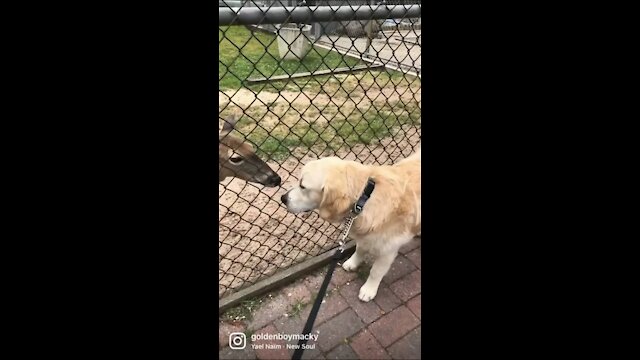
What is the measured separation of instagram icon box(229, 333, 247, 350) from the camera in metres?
2.11

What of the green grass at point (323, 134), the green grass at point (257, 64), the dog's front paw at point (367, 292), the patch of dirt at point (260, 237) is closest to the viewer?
the dog's front paw at point (367, 292)

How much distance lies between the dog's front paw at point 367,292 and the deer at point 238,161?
116 centimetres

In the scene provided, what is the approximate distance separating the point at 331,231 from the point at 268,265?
0.66 m

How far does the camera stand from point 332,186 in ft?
7.22

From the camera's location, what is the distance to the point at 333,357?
209 cm

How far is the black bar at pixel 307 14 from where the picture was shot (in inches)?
61.9

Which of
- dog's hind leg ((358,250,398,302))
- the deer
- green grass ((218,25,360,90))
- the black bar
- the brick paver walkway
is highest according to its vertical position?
the black bar

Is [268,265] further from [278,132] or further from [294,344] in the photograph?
[278,132]

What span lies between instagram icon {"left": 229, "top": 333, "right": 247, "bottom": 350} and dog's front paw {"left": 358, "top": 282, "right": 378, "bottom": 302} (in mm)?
765

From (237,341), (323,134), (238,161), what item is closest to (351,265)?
(237,341)

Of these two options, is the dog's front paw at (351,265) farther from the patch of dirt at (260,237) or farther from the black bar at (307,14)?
the black bar at (307,14)

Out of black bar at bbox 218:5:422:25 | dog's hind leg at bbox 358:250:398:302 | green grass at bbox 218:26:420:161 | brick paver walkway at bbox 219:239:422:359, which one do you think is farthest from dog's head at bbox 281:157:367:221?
green grass at bbox 218:26:420:161

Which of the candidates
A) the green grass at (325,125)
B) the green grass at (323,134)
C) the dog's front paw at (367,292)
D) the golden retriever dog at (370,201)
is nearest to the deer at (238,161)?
the green grass at (325,125)

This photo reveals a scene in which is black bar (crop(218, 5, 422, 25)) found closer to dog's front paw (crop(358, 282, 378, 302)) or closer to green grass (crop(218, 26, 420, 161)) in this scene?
green grass (crop(218, 26, 420, 161))
